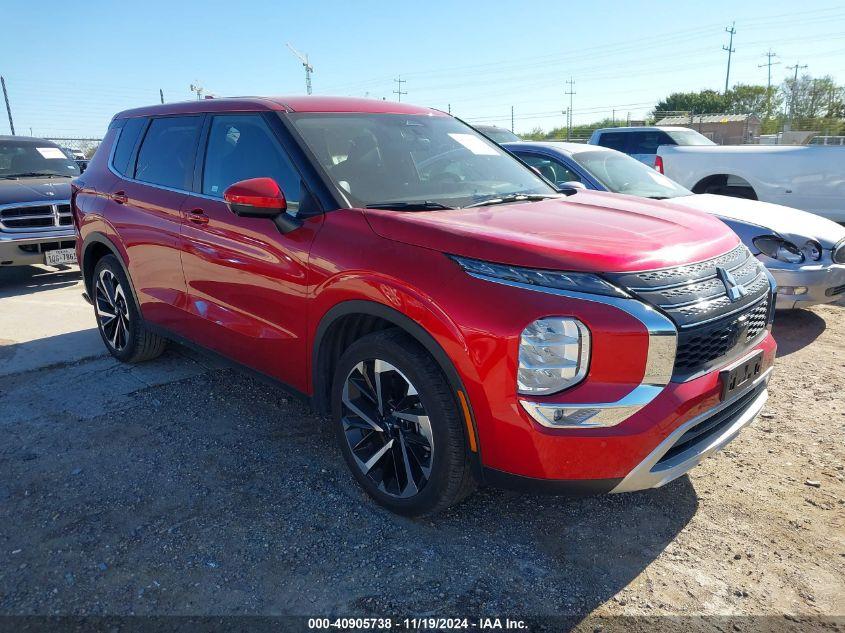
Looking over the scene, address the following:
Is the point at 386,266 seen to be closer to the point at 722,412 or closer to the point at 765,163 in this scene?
the point at 722,412

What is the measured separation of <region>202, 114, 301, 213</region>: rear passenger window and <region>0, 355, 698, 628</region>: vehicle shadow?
142cm

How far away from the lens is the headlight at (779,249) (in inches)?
219

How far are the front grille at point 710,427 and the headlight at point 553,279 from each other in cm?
65

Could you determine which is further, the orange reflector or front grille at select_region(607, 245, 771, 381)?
the orange reflector

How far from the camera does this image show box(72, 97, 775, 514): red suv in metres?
2.40

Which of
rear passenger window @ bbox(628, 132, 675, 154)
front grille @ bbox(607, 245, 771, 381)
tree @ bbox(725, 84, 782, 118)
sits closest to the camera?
front grille @ bbox(607, 245, 771, 381)

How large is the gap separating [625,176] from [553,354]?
192 inches

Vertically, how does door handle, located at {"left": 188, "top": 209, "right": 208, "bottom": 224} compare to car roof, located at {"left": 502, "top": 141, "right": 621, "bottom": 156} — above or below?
below

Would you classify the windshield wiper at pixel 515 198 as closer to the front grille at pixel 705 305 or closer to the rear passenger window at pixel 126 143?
the front grille at pixel 705 305

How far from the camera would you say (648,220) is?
3.17m

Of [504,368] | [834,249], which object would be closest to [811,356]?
[834,249]

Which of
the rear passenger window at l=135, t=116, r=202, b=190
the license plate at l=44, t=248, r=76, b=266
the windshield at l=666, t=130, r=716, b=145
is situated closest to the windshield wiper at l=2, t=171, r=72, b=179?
the license plate at l=44, t=248, r=76, b=266

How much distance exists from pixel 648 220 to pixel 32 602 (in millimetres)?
3093

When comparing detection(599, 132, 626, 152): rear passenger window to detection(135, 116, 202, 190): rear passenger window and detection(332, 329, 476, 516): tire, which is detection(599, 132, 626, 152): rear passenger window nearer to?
detection(135, 116, 202, 190): rear passenger window
